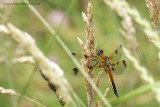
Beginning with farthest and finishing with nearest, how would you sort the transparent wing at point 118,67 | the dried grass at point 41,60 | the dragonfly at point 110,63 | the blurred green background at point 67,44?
1. the blurred green background at point 67,44
2. the transparent wing at point 118,67
3. the dragonfly at point 110,63
4. the dried grass at point 41,60

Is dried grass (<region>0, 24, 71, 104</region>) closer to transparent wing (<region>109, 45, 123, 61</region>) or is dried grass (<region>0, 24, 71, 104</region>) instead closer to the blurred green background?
transparent wing (<region>109, 45, 123, 61</region>)

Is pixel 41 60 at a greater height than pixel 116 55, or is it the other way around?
pixel 116 55

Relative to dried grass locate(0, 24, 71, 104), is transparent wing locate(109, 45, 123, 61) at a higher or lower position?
higher

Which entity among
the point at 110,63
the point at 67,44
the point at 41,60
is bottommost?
the point at 41,60

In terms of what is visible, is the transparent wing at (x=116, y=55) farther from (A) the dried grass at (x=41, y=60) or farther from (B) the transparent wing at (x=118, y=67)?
(A) the dried grass at (x=41, y=60)

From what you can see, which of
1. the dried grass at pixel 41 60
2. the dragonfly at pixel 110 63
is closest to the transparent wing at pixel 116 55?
the dragonfly at pixel 110 63

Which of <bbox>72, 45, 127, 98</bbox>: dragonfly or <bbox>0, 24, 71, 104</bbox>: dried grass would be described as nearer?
<bbox>0, 24, 71, 104</bbox>: dried grass

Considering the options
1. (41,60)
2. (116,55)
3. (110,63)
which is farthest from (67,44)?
(41,60)

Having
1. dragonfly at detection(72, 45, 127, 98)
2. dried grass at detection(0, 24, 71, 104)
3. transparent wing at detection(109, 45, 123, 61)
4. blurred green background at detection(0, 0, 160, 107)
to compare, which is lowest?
dried grass at detection(0, 24, 71, 104)

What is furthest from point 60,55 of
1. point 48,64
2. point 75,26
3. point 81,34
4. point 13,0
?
point 48,64

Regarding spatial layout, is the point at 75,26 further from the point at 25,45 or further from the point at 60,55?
the point at 25,45

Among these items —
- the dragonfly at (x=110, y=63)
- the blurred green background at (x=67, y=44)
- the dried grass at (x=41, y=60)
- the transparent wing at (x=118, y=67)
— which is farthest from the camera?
the blurred green background at (x=67, y=44)

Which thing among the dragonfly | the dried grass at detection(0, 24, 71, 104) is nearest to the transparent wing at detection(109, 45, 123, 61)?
the dragonfly

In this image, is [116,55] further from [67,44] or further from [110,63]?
[67,44]
